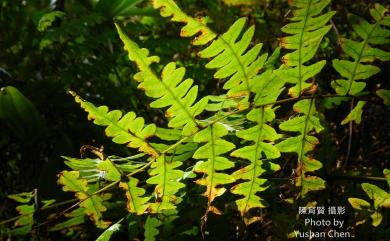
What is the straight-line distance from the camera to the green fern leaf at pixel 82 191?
0.97 meters

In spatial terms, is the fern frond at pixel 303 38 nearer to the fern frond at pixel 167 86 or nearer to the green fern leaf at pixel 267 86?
the green fern leaf at pixel 267 86

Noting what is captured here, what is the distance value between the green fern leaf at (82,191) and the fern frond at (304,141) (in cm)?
51

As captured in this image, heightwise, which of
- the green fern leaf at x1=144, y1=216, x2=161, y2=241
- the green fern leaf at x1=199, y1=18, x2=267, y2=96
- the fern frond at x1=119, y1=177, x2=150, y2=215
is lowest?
the green fern leaf at x1=144, y1=216, x2=161, y2=241

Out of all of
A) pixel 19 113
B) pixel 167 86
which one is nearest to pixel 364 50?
pixel 167 86

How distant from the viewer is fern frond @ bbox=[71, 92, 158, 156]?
0.89m

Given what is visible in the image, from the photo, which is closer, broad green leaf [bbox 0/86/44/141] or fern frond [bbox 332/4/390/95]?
fern frond [bbox 332/4/390/95]

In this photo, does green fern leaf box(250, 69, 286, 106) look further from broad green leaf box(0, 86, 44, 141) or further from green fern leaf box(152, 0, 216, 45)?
broad green leaf box(0, 86, 44, 141)

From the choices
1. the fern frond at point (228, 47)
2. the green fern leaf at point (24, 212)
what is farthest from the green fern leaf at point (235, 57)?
the green fern leaf at point (24, 212)

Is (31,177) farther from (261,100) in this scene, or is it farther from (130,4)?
(261,100)

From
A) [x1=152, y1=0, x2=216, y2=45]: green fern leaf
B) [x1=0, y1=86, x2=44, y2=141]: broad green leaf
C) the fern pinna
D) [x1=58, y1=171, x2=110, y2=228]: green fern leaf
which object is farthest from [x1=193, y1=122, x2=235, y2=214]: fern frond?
[x1=0, y1=86, x2=44, y2=141]: broad green leaf

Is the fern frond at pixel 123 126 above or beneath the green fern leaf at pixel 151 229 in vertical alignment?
above

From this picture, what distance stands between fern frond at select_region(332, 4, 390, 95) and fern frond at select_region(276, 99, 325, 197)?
3.5 inches

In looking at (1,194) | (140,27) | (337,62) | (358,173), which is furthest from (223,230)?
(1,194)

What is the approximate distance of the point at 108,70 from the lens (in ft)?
6.83
